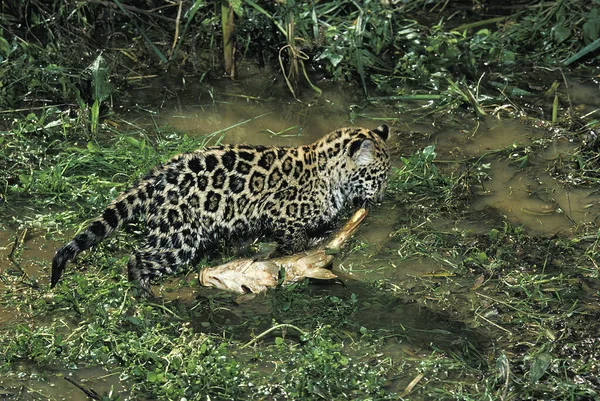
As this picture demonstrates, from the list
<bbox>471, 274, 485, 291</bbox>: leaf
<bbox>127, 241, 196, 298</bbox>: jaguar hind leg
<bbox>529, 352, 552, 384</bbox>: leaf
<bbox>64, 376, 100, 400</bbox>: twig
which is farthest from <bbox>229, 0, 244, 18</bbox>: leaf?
<bbox>529, 352, 552, 384</bbox>: leaf

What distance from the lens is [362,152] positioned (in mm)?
7684

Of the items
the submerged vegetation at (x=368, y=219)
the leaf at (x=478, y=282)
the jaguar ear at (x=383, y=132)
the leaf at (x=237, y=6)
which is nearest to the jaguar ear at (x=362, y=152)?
the jaguar ear at (x=383, y=132)

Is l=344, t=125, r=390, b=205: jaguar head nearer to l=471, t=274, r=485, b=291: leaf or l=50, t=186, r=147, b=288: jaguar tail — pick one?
l=471, t=274, r=485, b=291: leaf

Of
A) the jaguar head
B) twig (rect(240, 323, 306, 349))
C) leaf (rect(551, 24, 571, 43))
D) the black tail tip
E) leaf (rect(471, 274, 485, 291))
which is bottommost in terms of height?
twig (rect(240, 323, 306, 349))

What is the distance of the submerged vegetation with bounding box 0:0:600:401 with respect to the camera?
597 centimetres

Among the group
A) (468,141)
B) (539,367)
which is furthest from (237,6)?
(539,367)

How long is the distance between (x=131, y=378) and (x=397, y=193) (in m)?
3.33

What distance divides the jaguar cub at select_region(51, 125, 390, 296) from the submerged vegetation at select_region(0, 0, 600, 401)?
27cm

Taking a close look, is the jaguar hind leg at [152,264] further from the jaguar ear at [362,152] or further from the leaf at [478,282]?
the leaf at [478,282]

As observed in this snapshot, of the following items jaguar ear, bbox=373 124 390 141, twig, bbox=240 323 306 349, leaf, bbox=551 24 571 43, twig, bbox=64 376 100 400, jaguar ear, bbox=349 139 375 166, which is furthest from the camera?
leaf, bbox=551 24 571 43

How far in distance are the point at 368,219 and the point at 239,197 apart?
1.27 metres

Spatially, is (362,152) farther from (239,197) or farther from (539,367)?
(539,367)

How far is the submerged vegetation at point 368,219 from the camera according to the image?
235 inches

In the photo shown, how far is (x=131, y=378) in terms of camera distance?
5867 mm
